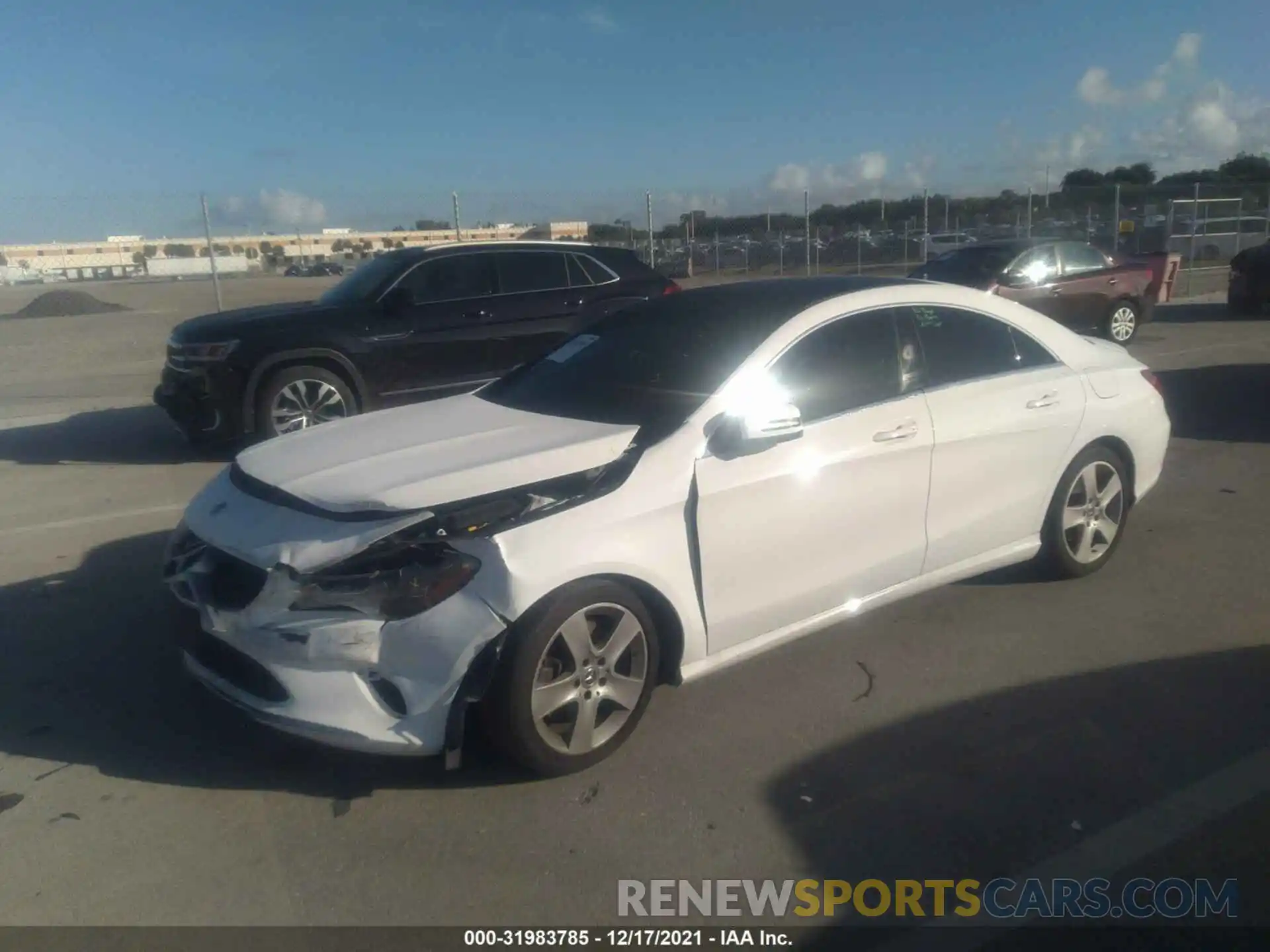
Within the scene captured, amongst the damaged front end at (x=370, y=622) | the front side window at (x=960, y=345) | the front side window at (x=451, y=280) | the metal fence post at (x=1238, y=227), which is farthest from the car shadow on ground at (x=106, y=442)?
the metal fence post at (x=1238, y=227)

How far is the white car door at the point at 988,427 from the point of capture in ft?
15.3

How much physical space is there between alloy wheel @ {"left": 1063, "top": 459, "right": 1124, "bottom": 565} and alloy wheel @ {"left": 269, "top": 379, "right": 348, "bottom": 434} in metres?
5.77

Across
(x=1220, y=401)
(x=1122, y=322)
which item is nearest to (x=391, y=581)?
(x=1220, y=401)

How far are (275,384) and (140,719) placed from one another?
488cm

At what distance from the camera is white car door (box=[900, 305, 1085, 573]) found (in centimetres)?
466

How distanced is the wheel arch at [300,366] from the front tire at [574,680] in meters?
5.74

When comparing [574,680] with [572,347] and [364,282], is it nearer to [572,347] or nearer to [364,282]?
[572,347]

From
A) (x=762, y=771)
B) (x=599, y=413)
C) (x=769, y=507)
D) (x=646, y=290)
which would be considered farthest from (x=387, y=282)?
(x=762, y=771)

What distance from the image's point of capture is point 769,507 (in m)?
4.02

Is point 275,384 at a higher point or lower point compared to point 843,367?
lower

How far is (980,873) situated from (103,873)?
8.60 feet

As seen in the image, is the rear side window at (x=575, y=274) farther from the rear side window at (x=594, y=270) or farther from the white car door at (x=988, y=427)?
the white car door at (x=988, y=427)

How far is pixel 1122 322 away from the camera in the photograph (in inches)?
584

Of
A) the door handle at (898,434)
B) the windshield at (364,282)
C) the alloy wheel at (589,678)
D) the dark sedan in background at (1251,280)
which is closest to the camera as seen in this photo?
the alloy wheel at (589,678)
